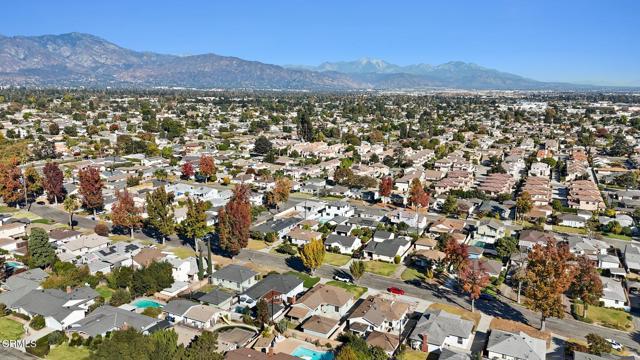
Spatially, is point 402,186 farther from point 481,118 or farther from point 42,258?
point 481,118

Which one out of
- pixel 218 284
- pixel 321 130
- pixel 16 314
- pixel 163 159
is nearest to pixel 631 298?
pixel 218 284

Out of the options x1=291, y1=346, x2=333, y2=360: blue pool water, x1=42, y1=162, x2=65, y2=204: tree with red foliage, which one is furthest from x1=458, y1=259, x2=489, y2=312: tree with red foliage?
x1=42, y1=162, x2=65, y2=204: tree with red foliage

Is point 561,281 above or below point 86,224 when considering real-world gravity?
above

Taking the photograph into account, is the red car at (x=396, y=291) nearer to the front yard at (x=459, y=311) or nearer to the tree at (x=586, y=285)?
the front yard at (x=459, y=311)

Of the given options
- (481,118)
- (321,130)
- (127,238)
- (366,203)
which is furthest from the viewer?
(481,118)

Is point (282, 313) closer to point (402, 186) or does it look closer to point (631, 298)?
point (631, 298)

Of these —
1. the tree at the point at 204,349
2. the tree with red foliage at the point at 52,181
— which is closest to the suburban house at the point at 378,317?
the tree at the point at 204,349

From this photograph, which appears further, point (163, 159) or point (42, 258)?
point (163, 159)

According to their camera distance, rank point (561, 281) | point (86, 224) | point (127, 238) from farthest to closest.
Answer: point (86, 224), point (127, 238), point (561, 281)
